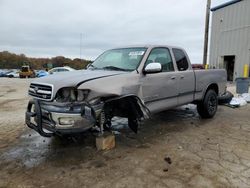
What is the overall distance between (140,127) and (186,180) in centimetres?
275

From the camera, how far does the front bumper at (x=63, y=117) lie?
3.79m

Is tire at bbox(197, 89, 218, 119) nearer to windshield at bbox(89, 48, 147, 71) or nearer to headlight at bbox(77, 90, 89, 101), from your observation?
windshield at bbox(89, 48, 147, 71)

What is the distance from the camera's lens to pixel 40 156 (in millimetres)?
4402

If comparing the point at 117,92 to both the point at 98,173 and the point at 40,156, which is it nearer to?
the point at 98,173

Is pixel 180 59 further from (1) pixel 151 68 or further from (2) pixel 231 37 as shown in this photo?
(2) pixel 231 37

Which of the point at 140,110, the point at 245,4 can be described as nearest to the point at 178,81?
the point at 140,110

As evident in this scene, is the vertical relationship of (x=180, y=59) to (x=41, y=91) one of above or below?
above

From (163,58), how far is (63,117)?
2752 millimetres

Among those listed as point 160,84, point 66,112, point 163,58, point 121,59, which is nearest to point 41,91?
point 66,112

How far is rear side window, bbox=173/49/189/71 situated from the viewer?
5922 millimetres

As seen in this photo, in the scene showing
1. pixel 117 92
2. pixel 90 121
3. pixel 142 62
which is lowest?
pixel 90 121

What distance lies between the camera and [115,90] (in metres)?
4.16

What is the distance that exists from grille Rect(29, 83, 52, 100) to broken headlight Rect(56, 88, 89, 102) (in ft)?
0.48

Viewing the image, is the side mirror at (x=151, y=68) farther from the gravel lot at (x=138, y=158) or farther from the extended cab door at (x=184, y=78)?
the gravel lot at (x=138, y=158)
